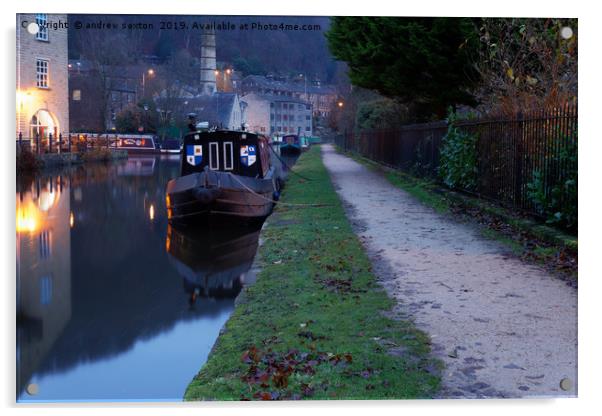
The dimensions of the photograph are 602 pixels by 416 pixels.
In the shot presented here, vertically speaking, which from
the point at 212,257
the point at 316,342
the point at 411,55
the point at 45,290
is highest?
the point at 411,55

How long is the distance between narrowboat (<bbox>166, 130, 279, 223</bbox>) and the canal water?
1.34 feet

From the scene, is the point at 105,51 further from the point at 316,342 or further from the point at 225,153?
the point at 225,153

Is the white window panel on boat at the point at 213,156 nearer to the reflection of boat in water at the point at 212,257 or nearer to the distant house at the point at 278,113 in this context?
the distant house at the point at 278,113

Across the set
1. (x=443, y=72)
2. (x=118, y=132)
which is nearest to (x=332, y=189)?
(x=443, y=72)

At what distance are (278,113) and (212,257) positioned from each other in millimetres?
2403

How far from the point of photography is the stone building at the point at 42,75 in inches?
188

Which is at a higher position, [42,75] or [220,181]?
[42,75]

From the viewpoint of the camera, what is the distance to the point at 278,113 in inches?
449

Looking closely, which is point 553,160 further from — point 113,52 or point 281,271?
point 113,52

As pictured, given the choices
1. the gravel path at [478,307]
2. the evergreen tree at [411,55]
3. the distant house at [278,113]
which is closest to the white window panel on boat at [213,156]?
the distant house at [278,113]

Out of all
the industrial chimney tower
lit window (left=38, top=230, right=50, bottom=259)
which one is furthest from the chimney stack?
lit window (left=38, top=230, right=50, bottom=259)

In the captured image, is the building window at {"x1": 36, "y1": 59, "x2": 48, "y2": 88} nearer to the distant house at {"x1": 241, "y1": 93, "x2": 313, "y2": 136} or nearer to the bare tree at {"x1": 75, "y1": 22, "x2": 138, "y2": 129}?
the bare tree at {"x1": 75, "y1": 22, "x2": 138, "y2": 129}

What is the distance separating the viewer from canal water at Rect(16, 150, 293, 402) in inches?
177

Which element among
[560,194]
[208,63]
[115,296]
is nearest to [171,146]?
[115,296]
